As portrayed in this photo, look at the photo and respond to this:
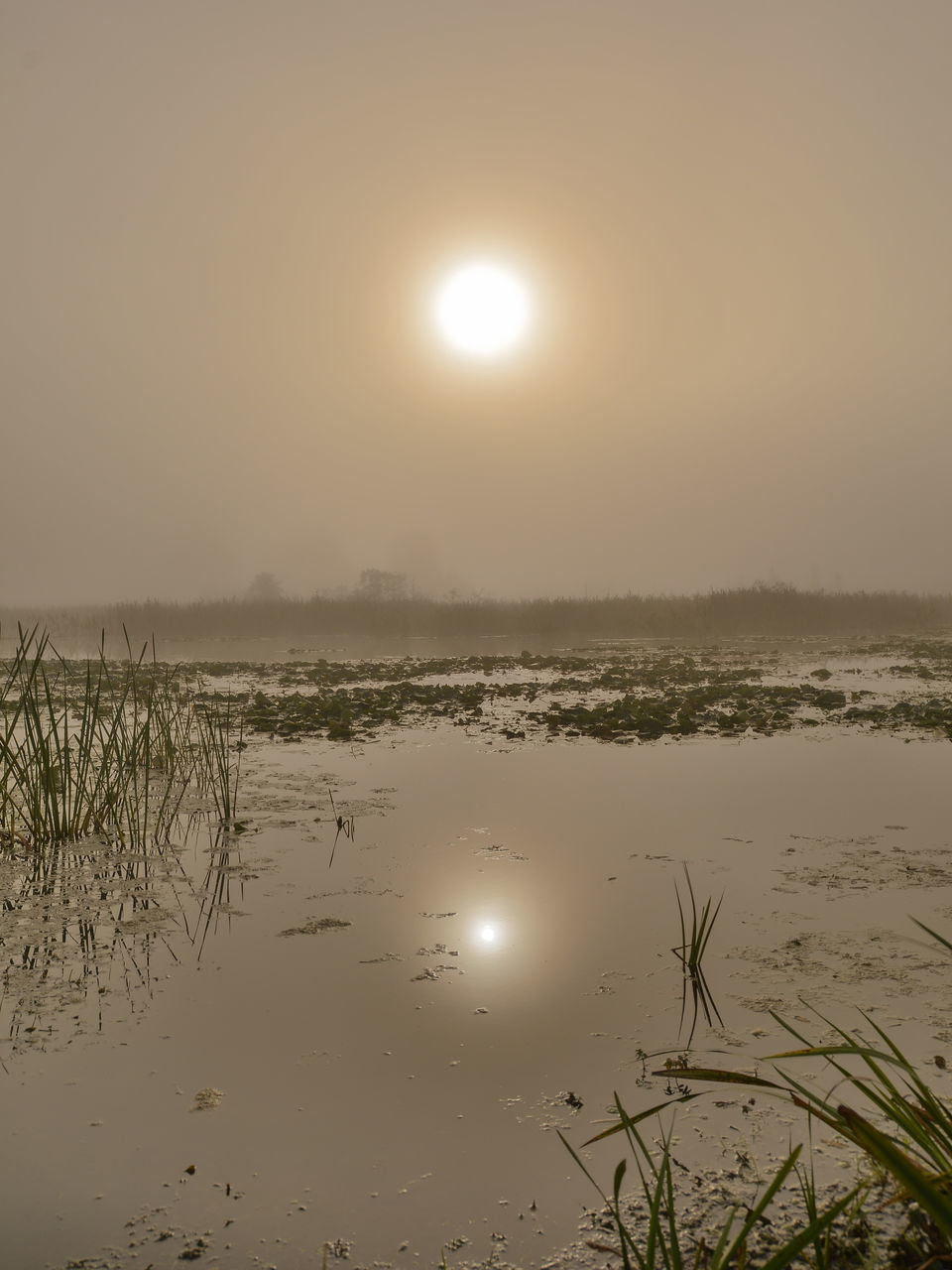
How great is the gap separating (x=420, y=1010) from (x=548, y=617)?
1218 inches

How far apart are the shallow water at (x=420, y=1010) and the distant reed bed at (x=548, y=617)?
1026 inches

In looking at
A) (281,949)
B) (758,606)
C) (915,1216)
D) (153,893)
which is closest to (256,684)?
(153,893)

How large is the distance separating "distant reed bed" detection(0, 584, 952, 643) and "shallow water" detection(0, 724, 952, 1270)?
2607cm

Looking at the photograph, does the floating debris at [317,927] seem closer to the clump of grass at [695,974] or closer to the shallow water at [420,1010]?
the shallow water at [420,1010]

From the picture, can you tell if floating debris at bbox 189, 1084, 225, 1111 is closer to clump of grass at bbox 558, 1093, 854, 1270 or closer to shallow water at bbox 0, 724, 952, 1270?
shallow water at bbox 0, 724, 952, 1270

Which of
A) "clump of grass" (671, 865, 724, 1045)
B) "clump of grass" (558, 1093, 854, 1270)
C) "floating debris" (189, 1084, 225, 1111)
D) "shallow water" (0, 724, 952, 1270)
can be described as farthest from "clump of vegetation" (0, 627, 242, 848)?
"clump of grass" (558, 1093, 854, 1270)

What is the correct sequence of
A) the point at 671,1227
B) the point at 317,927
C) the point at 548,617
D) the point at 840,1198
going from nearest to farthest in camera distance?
the point at 671,1227 → the point at 840,1198 → the point at 317,927 → the point at 548,617

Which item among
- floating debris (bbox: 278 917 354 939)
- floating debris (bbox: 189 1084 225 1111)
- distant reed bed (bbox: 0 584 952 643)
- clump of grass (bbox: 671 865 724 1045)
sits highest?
distant reed bed (bbox: 0 584 952 643)

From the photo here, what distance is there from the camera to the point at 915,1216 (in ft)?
6.97

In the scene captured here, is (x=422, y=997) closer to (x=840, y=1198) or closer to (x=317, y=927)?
(x=317, y=927)

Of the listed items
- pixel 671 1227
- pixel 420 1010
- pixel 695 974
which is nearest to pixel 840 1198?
pixel 671 1227

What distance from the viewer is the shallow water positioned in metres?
2.35

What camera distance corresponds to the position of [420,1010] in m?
3.48

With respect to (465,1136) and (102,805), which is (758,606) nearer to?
(102,805)
